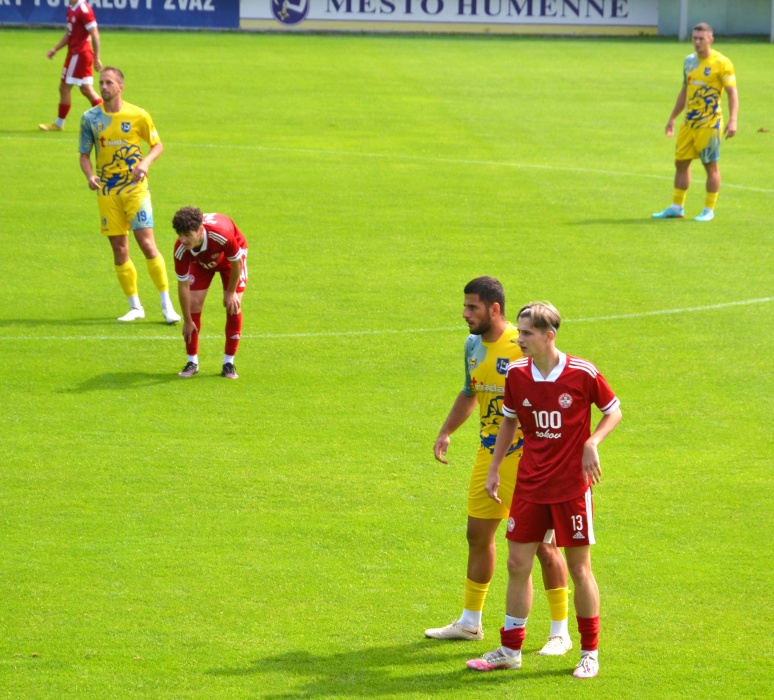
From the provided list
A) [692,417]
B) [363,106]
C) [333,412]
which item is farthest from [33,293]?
[363,106]

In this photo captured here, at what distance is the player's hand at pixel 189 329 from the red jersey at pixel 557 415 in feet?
18.7

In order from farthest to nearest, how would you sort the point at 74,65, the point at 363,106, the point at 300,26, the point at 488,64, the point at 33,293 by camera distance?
the point at 300,26
the point at 488,64
the point at 363,106
the point at 74,65
the point at 33,293

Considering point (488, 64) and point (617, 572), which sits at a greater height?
point (488, 64)

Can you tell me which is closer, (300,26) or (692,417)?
(692,417)

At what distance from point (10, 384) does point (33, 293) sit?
3.55 metres

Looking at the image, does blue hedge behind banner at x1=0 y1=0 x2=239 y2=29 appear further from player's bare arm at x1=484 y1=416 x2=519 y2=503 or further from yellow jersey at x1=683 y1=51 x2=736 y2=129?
player's bare arm at x1=484 y1=416 x2=519 y2=503

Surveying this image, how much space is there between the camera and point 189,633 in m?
7.44

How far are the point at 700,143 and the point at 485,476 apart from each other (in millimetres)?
12664

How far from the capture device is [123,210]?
45.6 ft

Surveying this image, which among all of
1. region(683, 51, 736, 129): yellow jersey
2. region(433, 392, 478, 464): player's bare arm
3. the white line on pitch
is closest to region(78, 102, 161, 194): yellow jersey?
the white line on pitch

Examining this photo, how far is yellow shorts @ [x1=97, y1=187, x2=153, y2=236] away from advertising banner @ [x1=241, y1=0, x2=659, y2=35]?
2637cm

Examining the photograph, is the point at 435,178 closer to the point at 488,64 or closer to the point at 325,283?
the point at 325,283

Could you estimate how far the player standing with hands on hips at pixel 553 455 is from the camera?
6.78 m

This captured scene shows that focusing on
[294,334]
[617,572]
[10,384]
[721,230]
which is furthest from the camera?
[721,230]
